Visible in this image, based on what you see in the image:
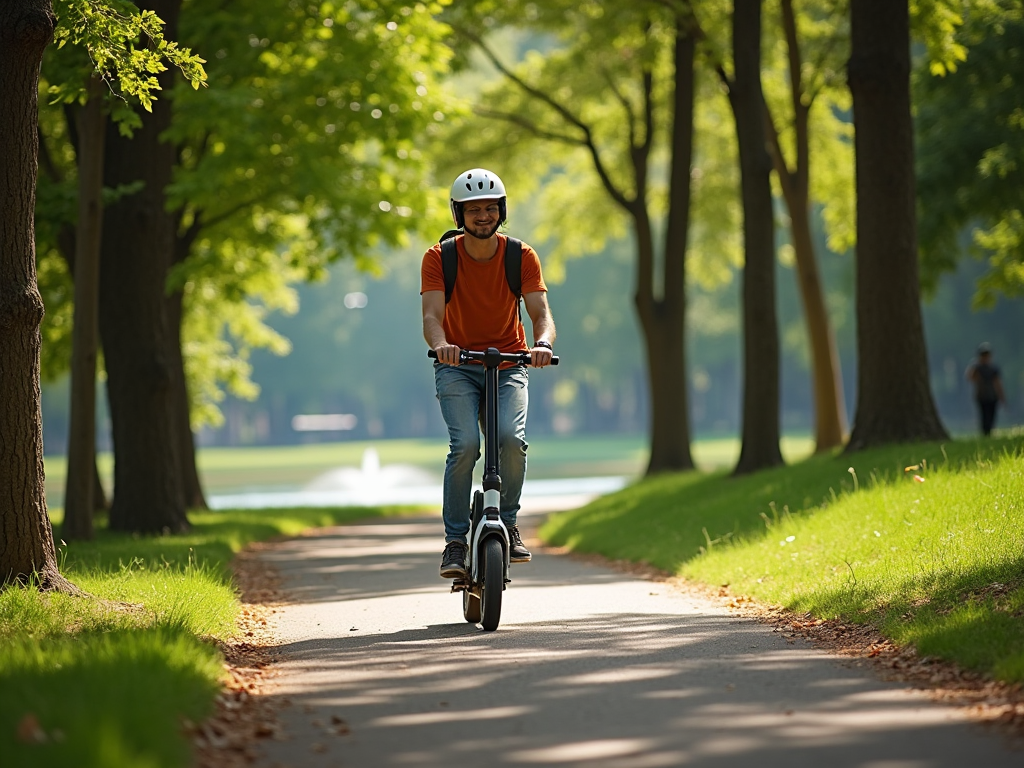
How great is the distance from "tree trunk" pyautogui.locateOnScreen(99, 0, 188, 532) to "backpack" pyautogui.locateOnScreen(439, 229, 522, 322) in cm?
919

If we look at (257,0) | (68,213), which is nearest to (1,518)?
(68,213)

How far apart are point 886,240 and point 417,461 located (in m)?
58.0

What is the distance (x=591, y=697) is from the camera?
19.6ft

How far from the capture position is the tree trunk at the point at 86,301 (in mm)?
15023

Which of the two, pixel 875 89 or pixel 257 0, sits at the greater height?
pixel 257 0

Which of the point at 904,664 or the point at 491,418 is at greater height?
the point at 491,418

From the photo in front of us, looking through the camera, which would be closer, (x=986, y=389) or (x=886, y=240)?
(x=886, y=240)

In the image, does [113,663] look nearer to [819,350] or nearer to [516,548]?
[516,548]

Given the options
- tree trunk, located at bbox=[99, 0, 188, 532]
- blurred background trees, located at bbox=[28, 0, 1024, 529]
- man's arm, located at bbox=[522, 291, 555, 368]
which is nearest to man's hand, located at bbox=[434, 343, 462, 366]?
man's arm, located at bbox=[522, 291, 555, 368]

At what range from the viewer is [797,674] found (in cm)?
643

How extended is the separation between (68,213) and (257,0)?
407cm

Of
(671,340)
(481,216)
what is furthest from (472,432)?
(671,340)

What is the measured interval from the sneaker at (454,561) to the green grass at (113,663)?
1247 millimetres

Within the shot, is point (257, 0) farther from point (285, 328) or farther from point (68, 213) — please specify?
point (285, 328)
